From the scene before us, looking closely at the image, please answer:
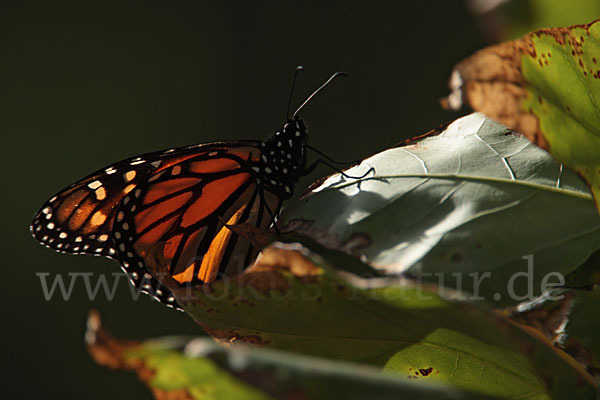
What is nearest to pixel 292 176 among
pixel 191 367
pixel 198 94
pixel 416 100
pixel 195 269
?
pixel 195 269

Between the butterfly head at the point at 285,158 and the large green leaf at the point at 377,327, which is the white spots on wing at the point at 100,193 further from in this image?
the large green leaf at the point at 377,327

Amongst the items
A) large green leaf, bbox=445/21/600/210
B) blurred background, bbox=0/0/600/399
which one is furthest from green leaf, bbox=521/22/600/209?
blurred background, bbox=0/0/600/399

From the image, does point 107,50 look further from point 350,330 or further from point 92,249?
point 350,330

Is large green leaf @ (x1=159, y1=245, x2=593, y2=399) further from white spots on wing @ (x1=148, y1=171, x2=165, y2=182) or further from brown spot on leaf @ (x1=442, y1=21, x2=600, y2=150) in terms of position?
white spots on wing @ (x1=148, y1=171, x2=165, y2=182)

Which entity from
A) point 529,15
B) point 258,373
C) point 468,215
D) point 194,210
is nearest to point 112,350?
point 258,373

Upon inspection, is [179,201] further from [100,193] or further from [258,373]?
[258,373]

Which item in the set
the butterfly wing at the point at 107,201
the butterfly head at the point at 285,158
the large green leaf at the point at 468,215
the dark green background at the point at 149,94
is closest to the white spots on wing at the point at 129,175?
the butterfly wing at the point at 107,201
